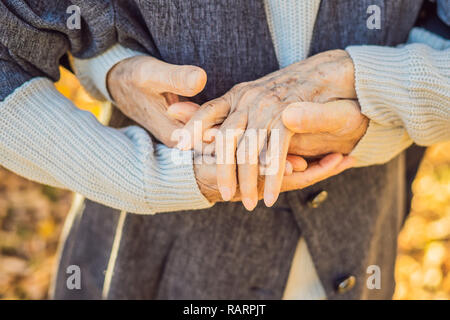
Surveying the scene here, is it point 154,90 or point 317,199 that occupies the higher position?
point 154,90

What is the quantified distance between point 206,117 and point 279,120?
144 mm

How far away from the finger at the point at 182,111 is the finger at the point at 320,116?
0.66 feet

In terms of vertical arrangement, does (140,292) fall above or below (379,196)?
below

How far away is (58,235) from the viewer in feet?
8.12

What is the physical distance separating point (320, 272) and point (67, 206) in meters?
1.93

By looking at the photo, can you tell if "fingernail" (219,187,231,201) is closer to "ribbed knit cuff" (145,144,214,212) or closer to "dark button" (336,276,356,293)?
"ribbed knit cuff" (145,144,214,212)

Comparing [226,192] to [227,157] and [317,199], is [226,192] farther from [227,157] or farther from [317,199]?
[317,199]

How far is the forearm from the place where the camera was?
2.76 feet

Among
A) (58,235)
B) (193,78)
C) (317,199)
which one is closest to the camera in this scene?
(193,78)

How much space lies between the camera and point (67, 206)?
2.58 m

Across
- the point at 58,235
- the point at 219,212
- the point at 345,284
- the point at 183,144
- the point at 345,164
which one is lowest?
the point at 58,235

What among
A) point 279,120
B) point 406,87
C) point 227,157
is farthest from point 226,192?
point 406,87
